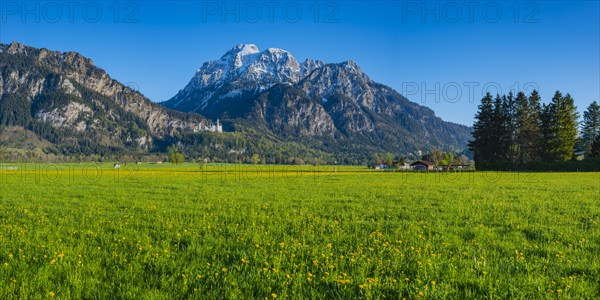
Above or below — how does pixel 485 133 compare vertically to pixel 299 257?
above

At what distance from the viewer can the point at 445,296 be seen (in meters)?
5.85

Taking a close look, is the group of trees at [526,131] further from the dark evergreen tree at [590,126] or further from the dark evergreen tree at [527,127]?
the dark evergreen tree at [590,126]

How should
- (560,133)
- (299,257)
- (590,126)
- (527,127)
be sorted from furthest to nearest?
(590,126) → (527,127) → (560,133) → (299,257)

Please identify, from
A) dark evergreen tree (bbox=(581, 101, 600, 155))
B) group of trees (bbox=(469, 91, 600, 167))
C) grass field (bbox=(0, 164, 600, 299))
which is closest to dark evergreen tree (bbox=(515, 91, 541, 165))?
group of trees (bbox=(469, 91, 600, 167))

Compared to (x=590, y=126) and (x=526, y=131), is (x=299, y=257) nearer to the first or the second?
(x=526, y=131)

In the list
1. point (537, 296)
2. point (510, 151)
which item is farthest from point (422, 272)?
point (510, 151)

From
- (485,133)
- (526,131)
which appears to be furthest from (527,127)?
(485,133)

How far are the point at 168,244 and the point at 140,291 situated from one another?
11.0 feet

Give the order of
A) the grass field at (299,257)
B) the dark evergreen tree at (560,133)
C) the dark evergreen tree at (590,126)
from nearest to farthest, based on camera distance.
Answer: the grass field at (299,257)
the dark evergreen tree at (560,133)
the dark evergreen tree at (590,126)

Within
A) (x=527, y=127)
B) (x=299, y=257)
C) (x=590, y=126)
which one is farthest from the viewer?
(x=590, y=126)

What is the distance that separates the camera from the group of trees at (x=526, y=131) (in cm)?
8512

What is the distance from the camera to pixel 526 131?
88.8m

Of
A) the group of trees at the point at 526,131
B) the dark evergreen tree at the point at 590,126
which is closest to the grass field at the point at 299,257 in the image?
the group of trees at the point at 526,131

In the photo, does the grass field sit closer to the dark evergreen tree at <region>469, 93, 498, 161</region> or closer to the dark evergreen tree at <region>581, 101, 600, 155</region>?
the dark evergreen tree at <region>469, 93, 498, 161</region>
